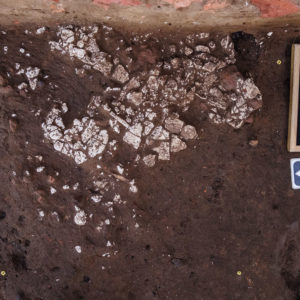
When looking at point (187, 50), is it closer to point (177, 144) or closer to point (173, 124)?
point (173, 124)

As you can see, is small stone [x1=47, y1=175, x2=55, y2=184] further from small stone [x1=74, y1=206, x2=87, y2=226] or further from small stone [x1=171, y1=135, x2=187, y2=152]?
small stone [x1=171, y1=135, x2=187, y2=152]

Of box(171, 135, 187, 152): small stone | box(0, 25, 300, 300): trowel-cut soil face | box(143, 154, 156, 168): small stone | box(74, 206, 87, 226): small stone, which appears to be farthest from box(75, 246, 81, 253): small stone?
box(171, 135, 187, 152): small stone

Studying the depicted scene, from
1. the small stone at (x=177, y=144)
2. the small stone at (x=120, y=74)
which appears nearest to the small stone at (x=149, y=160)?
the small stone at (x=177, y=144)

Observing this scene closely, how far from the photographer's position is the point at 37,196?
6.77 ft

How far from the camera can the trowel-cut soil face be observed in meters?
2.04

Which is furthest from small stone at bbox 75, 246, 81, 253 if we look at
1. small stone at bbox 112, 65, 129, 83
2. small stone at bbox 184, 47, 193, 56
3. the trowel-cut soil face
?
small stone at bbox 184, 47, 193, 56

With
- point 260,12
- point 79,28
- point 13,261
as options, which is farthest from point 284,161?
point 13,261

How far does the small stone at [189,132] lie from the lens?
2.05 m

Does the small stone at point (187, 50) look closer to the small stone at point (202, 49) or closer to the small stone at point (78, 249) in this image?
the small stone at point (202, 49)

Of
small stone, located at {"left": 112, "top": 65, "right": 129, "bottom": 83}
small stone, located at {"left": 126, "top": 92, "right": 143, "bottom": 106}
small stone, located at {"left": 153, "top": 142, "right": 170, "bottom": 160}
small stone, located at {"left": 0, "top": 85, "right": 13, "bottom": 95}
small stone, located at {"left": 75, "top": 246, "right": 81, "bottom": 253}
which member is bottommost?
small stone, located at {"left": 75, "top": 246, "right": 81, "bottom": 253}

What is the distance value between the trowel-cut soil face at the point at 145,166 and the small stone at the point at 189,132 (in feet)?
0.04

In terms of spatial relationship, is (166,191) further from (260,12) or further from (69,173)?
(260,12)

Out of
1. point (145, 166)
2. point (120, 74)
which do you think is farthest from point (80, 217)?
point (120, 74)

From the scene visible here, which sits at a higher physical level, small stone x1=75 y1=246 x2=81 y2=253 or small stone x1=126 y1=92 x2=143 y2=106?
small stone x1=126 y1=92 x2=143 y2=106
